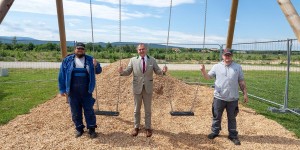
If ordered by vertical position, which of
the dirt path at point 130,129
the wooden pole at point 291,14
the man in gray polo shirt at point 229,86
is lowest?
the dirt path at point 130,129

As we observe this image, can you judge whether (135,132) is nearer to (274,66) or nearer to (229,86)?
(229,86)

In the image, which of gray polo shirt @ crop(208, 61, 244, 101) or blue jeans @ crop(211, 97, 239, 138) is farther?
blue jeans @ crop(211, 97, 239, 138)

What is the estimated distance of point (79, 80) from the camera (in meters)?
5.74

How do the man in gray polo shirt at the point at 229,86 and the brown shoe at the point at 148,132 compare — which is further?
the brown shoe at the point at 148,132

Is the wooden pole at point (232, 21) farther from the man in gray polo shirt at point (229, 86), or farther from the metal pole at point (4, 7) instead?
the metal pole at point (4, 7)

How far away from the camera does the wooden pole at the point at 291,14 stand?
4.27 meters

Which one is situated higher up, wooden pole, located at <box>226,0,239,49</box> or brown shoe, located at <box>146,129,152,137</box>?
wooden pole, located at <box>226,0,239,49</box>

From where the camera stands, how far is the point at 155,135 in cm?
617

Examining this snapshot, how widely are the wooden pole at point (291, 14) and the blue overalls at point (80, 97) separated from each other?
3419mm

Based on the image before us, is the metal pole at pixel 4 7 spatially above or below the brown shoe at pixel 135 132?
above

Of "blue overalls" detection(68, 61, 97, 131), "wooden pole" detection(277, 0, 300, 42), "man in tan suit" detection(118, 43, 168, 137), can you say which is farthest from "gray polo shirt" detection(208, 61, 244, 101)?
"blue overalls" detection(68, 61, 97, 131)

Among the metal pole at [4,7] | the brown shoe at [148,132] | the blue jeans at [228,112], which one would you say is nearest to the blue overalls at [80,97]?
the brown shoe at [148,132]

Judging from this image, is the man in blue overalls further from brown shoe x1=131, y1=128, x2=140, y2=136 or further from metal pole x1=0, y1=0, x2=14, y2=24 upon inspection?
metal pole x1=0, y1=0, x2=14, y2=24

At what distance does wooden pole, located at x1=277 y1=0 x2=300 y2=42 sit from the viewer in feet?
14.0
